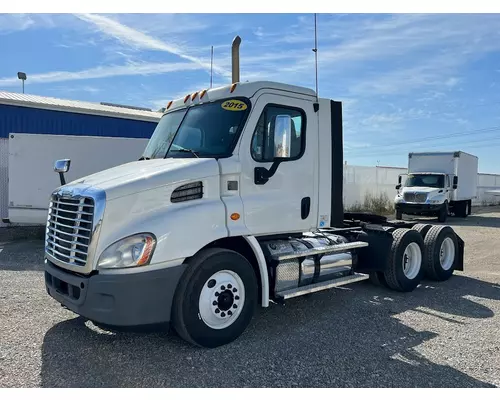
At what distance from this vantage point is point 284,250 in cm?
545

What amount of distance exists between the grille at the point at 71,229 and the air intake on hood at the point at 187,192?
813 mm

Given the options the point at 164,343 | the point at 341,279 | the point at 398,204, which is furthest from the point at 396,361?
the point at 398,204

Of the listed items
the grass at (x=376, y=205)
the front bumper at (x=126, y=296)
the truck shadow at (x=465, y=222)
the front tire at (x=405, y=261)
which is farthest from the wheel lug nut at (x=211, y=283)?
the grass at (x=376, y=205)

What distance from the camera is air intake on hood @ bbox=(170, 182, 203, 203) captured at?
446 centimetres

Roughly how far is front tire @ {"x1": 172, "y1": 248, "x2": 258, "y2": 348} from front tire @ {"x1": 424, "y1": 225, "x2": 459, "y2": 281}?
4200mm

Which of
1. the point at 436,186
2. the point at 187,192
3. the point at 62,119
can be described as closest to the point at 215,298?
the point at 187,192

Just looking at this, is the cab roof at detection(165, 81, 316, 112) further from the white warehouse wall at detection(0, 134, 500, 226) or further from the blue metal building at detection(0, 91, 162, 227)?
the blue metal building at detection(0, 91, 162, 227)

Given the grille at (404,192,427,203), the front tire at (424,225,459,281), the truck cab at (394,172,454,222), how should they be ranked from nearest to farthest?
the front tire at (424,225,459,281), the truck cab at (394,172,454,222), the grille at (404,192,427,203)

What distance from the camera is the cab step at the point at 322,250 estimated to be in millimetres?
5182

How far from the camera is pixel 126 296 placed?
4043 millimetres

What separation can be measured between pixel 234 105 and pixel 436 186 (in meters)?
18.9

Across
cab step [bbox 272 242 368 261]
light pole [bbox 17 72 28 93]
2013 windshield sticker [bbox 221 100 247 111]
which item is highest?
light pole [bbox 17 72 28 93]

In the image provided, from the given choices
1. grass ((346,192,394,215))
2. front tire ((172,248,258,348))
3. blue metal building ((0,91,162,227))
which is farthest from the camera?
grass ((346,192,394,215))

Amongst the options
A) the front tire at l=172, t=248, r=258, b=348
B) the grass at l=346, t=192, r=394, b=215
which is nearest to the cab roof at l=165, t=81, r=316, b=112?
the front tire at l=172, t=248, r=258, b=348
